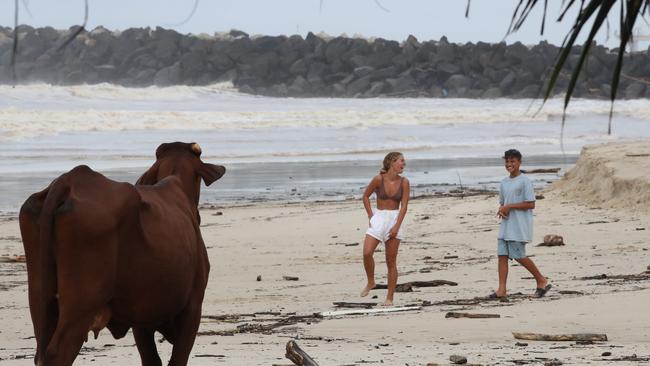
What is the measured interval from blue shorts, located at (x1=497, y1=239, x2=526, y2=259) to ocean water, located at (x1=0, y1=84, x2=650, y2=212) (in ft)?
35.9

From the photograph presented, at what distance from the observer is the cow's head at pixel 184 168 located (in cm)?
684

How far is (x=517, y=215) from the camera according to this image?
11.1m

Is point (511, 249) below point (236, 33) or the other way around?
below

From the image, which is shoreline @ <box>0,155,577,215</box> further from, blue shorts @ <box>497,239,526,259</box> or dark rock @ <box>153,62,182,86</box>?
dark rock @ <box>153,62,182,86</box>

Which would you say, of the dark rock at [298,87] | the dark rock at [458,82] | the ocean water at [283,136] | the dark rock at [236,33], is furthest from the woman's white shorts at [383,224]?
the dark rock at [236,33]

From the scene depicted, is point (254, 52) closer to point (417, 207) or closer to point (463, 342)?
point (417, 207)

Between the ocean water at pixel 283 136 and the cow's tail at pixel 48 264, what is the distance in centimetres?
1552

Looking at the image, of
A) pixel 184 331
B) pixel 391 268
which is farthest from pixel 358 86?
pixel 184 331

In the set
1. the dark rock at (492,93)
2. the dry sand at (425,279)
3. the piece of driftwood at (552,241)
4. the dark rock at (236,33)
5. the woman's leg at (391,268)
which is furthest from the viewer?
the dark rock at (236,33)

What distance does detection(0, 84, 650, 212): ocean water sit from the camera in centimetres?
2594

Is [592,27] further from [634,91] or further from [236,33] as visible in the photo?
[236,33]

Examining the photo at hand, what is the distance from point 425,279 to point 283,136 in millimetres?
32381

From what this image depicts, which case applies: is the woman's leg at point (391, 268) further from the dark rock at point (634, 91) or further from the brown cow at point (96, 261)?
the dark rock at point (634, 91)

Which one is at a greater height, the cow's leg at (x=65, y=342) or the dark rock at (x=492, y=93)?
the dark rock at (x=492, y=93)
